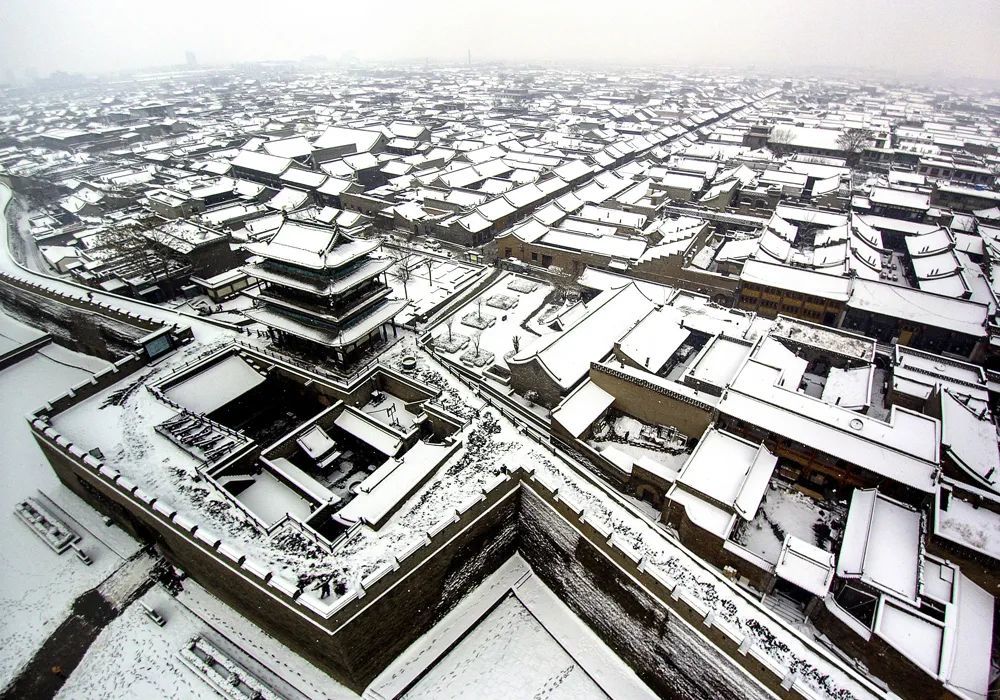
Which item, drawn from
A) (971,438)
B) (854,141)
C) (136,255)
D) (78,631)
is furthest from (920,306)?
(854,141)

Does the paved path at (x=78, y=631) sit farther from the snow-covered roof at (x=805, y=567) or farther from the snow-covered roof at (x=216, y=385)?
the snow-covered roof at (x=805, y=567)

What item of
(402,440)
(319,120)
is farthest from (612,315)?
(319,120)

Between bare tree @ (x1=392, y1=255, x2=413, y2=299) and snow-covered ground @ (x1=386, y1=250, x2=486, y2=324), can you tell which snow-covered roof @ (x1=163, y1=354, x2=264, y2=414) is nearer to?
snow-covered ground @ (x1=386, y1=250, x2=486, y2=324)

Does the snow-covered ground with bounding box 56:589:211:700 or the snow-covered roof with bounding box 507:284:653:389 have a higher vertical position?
the snow-covered roof with bounding box 507:284:653:389

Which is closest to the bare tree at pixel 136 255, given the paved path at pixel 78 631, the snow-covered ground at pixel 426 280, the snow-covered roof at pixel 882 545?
the snow-covered ground at pixel 426 280

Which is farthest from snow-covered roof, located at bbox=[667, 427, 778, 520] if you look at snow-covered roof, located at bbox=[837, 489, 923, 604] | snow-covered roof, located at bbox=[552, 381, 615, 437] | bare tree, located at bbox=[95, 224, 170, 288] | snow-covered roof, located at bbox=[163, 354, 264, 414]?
bare tree, located at bbox=[95, 224, 170, 288]
